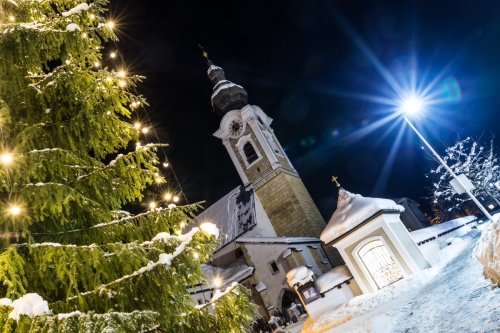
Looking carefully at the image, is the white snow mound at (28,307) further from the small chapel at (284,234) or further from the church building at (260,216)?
the church building at (260,216)

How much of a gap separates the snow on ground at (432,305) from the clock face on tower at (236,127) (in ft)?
67.6

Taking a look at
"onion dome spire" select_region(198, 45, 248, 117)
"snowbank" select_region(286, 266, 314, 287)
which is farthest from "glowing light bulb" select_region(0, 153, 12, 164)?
"onion dome spire" select_region(198, 45, 248, 117)

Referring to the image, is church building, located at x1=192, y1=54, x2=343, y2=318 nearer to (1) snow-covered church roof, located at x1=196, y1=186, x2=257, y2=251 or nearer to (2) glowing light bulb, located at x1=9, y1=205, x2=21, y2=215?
(1) snow-covered church roof, located at x1=196, y1=186, x2=257, y2=251

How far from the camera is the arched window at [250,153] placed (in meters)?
30.6

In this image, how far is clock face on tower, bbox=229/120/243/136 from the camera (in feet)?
105

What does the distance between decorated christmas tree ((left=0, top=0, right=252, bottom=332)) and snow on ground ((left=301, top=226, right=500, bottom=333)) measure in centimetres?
494

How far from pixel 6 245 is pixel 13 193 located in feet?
2.23

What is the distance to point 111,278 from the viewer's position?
4.09 metres

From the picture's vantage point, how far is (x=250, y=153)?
3103cm

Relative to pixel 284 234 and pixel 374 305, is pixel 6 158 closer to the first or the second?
pixel 374 305

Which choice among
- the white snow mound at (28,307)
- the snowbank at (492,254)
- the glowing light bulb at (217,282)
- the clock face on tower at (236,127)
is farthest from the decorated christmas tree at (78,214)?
the clock face on tower at (236,127)

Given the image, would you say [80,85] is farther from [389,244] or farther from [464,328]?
[389,244]

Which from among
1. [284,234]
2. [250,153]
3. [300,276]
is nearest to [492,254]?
[300,276]

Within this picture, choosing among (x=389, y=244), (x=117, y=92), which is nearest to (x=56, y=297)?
(x=117, y=92)
